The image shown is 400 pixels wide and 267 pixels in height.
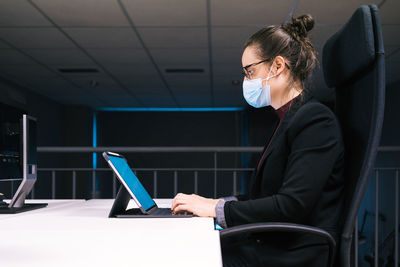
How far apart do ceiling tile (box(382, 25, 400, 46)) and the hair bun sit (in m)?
2.53

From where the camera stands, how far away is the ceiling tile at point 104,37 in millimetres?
3301

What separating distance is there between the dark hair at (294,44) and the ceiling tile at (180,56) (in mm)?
2848

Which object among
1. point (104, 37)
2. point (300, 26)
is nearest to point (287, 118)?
point (300, 26)

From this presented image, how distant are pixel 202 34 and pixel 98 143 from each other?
5.13 metres

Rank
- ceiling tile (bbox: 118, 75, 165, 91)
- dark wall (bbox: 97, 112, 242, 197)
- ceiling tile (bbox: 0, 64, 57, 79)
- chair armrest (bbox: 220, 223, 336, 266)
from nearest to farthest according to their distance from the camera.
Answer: chair armrest (bbox: 220, 223, 336, 266) < ceiling tile (bbox: 0, 64, 57, 79) < ceiling tile (bbox: 118, 75, 165, 91) < dark wall (bbox: 97, 112, 242, 197)

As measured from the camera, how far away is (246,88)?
126 centimetres

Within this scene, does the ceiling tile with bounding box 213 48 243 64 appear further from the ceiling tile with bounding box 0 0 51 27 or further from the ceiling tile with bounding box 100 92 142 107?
the ceiling tile with bounding box 100 92 142 107

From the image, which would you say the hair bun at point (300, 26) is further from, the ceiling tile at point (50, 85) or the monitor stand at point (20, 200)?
the ceiling tile at point (50, 85)

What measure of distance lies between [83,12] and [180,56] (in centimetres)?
141

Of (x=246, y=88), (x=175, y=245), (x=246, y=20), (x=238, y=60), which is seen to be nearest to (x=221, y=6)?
(x=246, y=20)

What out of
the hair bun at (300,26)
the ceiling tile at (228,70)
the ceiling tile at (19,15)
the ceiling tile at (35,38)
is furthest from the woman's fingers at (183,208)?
the ceiling tile at (228,70)

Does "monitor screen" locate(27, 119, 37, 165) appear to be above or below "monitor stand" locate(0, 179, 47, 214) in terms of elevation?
above

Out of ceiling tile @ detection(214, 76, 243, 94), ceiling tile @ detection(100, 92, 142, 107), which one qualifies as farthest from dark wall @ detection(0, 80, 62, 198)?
ceiling tile @ detection(214, 76, 243, 94)

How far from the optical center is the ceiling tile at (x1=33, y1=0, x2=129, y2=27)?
2764 millimetres
